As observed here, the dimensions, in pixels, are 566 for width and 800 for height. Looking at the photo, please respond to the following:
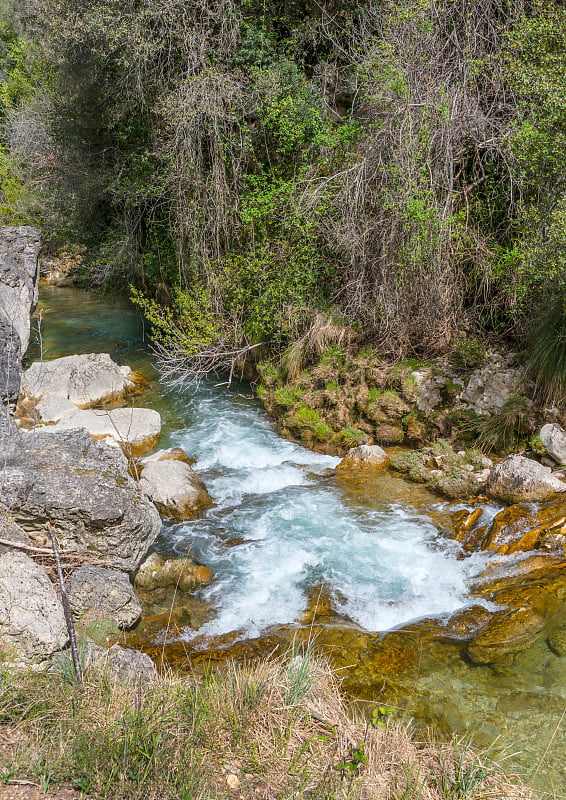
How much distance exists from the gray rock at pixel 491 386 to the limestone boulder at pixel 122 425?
14.0 feet

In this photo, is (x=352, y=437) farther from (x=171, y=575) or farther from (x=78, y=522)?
(x=78, y=522)

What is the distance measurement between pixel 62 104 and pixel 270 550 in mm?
9748

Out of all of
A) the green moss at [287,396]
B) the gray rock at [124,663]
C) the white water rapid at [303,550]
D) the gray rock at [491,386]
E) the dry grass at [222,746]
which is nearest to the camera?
the dry grass at [222,746]

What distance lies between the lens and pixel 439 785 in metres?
2.78

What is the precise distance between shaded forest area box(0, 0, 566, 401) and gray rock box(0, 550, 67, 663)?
5.44m

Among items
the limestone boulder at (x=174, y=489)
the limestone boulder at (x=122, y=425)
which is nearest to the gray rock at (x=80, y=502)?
the limestone boulder at (x=174, y=489)

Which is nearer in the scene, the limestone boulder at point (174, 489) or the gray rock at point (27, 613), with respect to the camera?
the gray rock at point (27, 613)

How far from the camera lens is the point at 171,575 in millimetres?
5441

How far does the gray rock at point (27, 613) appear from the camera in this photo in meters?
3.67

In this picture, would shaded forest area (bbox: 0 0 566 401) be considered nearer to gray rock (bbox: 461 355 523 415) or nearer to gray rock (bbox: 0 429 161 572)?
gray rock (bbox: 461 355 523 415)

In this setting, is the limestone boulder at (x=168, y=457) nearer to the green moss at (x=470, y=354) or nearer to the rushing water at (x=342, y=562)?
the rushing water at (x=342, y=562)

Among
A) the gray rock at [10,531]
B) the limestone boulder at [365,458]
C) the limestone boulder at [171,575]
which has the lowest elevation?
the limestone boulder at [171,575]

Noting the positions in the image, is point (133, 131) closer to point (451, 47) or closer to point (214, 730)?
point (451, 47)

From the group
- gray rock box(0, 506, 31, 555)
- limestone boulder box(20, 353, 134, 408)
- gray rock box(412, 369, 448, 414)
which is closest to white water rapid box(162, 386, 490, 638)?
gray rock box(412, 369, 448, 414)
